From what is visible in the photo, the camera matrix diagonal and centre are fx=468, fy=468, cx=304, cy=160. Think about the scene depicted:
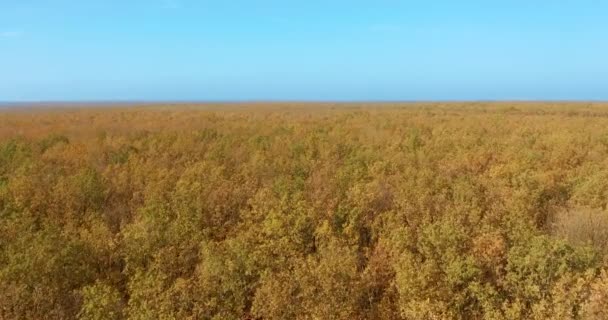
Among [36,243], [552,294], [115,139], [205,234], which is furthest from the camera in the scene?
[115,139]

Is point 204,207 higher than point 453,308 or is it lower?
higher

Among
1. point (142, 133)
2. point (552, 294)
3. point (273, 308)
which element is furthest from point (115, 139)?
point (552, 294)

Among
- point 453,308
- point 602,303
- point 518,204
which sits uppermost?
point 518,204

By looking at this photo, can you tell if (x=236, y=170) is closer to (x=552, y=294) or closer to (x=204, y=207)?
(x=204, y=207)

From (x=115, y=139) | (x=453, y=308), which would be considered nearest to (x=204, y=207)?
(x=453, y=308)

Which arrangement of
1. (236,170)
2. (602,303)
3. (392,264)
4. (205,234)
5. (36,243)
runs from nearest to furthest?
(602,303) < (36,243) < (392,264) < (205,234) < (236,170)

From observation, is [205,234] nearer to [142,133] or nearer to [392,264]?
[392,264]

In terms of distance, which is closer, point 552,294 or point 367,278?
point 552,294
